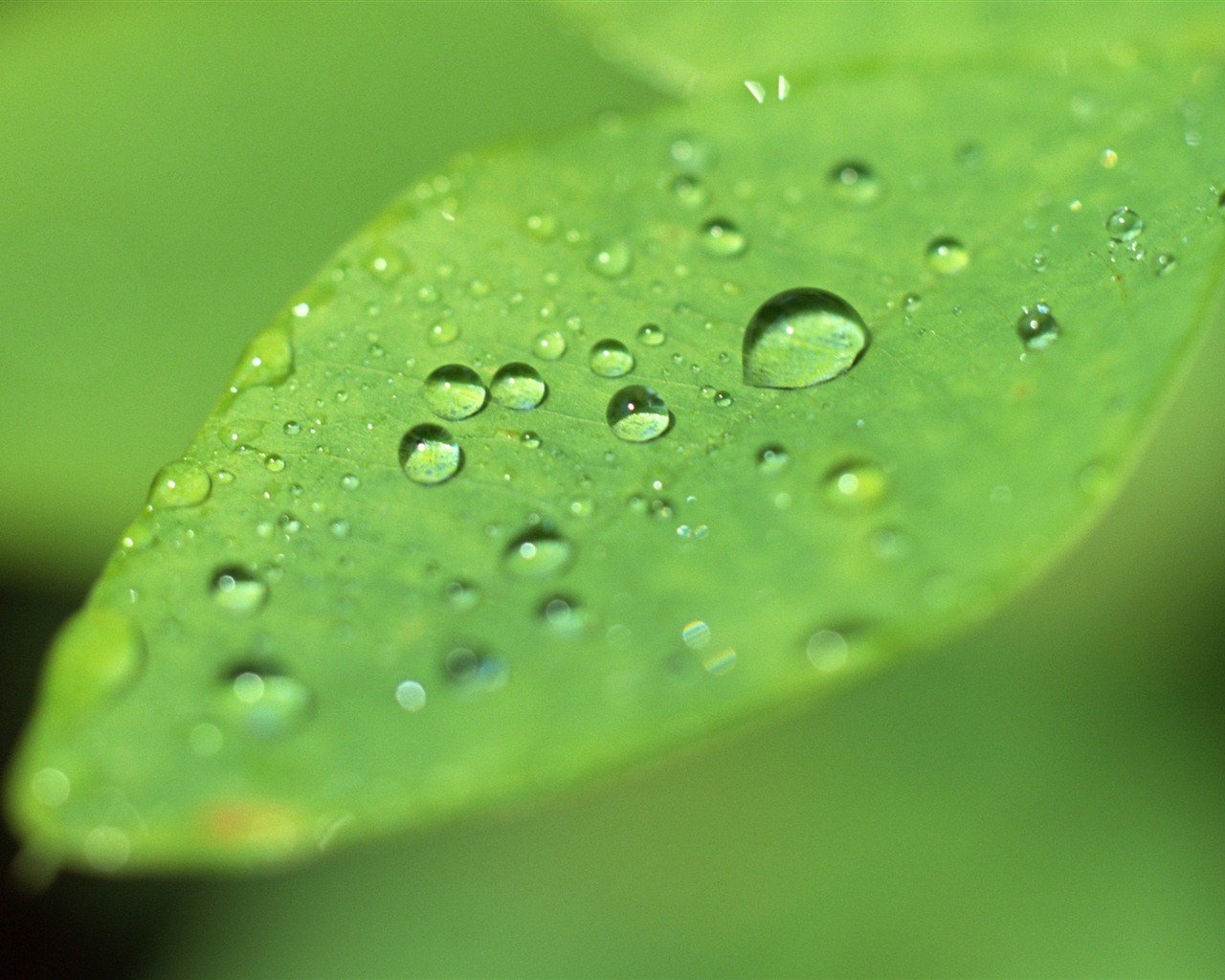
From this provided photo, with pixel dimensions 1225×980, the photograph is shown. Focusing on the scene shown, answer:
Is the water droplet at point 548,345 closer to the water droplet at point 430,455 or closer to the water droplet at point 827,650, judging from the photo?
the water droplet at point 430,455

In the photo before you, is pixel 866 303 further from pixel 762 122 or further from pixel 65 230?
pixel 65 230

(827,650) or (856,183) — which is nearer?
(827,650)

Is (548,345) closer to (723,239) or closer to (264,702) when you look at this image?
(723,239)

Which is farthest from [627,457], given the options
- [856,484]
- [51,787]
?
[51,787]

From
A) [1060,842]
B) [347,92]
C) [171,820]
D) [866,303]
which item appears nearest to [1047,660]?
[1060,842]

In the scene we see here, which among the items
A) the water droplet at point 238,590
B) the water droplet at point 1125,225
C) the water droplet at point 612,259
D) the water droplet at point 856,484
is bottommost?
the water droplet at point 238,590

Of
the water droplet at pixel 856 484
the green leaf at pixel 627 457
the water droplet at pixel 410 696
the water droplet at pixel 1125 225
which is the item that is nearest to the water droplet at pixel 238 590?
the green leaf at pixel 627 457
